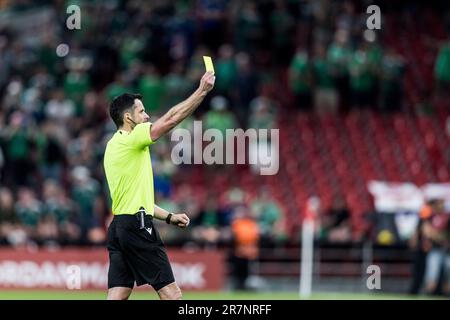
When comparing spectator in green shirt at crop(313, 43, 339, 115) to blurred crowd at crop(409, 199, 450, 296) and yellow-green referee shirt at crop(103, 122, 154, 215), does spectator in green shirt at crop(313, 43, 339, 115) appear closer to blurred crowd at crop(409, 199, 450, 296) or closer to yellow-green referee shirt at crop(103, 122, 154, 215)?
blurred crowd at crop(409, 199, 450, 296)

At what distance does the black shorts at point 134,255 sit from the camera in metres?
13.4

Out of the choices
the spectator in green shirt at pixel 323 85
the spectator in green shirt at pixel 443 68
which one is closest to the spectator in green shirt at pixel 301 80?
the spectator in green shirt at pixel 323 85

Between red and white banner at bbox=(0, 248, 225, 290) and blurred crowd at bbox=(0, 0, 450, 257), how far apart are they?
0.92 metres

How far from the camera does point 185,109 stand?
12.9m

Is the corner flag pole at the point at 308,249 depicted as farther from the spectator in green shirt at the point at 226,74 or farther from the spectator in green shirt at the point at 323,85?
the spectator in green shirt at the point at 226,74

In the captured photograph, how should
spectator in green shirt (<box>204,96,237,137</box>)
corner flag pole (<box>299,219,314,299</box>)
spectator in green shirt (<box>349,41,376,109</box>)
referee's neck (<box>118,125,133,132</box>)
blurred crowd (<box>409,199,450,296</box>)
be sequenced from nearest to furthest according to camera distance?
referee's neck (<box>118,125,133,132</box>) → blurred crowd (<box>409,199,450,296</box>) → corner flag pole (<box>299,219,314,299</box>) → spectator in green shirt (<box>204,96,237,137</box>) → spectator in green shirt (<box>349,41,376,109</box>)

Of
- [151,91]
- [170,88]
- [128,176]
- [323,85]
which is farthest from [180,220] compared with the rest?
[323,85]

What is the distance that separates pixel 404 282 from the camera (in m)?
27.7

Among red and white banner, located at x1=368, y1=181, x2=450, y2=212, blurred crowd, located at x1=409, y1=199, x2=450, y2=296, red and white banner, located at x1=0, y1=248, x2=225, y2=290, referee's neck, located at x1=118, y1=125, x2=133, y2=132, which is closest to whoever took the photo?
referee's neck, located at x1=118, y1=125, x2=133, y2=132

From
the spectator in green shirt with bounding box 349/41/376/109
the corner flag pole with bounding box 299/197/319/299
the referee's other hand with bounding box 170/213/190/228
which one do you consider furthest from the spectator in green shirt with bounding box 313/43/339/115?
the referee's other hand with bounding box 170/213/190/228

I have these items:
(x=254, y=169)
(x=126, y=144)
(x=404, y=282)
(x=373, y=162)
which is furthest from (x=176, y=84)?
(x=126, y=144)

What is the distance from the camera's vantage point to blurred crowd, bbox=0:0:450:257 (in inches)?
1099

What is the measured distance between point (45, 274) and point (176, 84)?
5874 mm

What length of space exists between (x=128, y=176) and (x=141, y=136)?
1.60 ft
